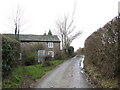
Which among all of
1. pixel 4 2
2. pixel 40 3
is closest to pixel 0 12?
pixel 4 2

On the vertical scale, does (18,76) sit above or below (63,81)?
above

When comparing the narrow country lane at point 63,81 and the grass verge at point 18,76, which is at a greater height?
the grass verge at point 18,76

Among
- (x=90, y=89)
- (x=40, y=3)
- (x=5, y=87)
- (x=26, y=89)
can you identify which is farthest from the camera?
(x=40, y=3)

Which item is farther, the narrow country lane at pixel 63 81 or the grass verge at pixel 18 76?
the narrow country lane at pixel 63 81

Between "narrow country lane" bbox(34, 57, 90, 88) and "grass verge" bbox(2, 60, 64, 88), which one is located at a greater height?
"grass verge" bbox(2, 60, 64, 88)

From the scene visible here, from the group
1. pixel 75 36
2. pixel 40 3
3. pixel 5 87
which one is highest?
pixel 40 3

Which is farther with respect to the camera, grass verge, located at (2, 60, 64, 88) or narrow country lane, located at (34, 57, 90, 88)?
narrow country lane, located at (34, 57, 90, 88)

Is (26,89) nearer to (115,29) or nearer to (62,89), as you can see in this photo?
(62,89)

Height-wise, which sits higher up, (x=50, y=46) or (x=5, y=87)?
(x=50, y=46)

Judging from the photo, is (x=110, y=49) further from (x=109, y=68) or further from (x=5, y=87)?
(x=5, y=87)

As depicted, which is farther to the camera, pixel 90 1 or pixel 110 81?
Result: pixel 90 1

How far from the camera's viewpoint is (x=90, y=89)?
4.76 meters

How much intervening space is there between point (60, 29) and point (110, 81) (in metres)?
24.9

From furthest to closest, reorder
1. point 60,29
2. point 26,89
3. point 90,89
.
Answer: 1. point 60,29
2. point 26,89
3. point 90,89
